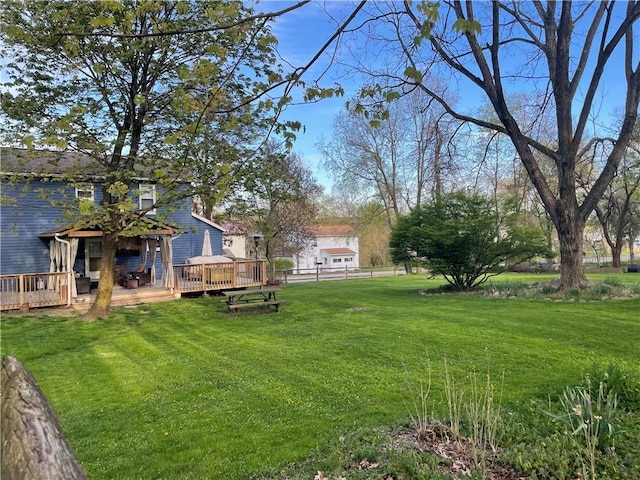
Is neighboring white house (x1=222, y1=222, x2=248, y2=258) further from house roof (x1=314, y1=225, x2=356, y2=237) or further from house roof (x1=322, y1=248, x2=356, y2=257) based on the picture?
house roof (x1=322, y1=248, x2=356, y2=257)

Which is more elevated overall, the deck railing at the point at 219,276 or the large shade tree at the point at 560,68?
the large shade tree at the point at 560,68

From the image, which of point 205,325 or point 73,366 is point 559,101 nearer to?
point 205,325

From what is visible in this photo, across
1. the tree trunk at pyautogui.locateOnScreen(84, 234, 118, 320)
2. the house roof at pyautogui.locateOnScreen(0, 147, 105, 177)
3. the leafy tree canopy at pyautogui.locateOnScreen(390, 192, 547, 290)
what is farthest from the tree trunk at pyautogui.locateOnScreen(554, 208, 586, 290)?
the house roof at pyautogui.locateOnScreen(0, 147, 105, 177)

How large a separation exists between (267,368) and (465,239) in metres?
10.7

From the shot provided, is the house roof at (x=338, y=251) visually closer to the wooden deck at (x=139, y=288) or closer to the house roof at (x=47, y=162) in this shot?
the wooden deck at (x=139, y=288)

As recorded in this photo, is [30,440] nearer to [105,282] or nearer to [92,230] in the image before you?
[105,282]

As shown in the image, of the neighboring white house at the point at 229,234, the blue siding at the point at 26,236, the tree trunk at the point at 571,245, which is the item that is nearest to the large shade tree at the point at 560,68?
the tree trunk at the point at 571,245

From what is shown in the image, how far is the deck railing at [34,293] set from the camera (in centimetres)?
1187

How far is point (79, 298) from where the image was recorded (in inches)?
524

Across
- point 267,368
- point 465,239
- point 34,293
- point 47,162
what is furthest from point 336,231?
point 267,368

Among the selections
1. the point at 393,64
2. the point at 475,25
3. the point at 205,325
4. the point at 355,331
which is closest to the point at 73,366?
the point at 205,325

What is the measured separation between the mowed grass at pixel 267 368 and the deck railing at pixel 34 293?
900 mm

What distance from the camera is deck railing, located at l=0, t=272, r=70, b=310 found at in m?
11.9

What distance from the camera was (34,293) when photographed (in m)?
12.6
